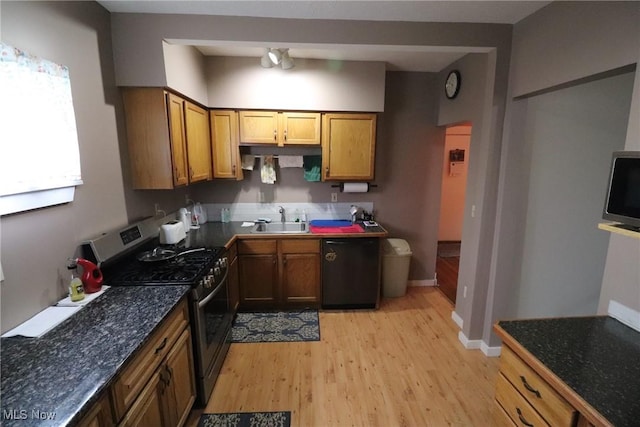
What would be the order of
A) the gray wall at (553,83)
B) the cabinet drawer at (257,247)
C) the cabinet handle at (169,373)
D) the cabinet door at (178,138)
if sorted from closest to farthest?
the gray wall at (553,83) < the cabinet handle at (169,373) < the cabinet door at (178,138) < the cabinet drawer at (257,247)

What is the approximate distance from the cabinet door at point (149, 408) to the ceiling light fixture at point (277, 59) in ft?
8.34

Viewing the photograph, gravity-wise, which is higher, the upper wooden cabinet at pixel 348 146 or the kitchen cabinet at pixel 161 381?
the upper wooden cabinet at pixel 348 146

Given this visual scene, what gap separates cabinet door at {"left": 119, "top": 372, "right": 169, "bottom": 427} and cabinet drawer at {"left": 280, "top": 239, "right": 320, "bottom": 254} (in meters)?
1.73

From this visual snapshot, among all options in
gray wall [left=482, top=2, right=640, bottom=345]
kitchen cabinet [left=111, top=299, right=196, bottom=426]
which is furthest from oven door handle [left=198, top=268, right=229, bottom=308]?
gray wall [left=482, top=2, right=640, bottom=345]

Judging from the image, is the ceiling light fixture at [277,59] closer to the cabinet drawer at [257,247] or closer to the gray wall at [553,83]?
the cabinet drawer at [257,247]

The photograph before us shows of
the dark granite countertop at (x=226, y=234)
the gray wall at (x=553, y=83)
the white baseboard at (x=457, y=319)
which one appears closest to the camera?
the gray wall at (x=553, y=83)

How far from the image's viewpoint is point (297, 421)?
1.88m

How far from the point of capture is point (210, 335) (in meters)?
2.07

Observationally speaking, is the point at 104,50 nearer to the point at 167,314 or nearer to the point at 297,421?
the point at 167,314

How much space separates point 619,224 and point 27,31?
9.03 feet

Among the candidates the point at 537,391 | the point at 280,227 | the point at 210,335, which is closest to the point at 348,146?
the point at 280,227

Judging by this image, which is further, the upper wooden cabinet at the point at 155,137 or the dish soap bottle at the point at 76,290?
the upper wooden cabinet at the point at 155,137

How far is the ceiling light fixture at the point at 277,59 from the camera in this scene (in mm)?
2643

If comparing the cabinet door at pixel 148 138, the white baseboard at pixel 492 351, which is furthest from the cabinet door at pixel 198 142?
the white baseboard at pixel 492 351
